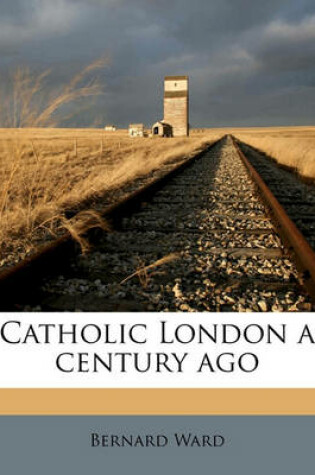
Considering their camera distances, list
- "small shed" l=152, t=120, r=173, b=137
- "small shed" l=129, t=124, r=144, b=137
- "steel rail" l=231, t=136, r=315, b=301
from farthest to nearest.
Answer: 1. "small shed" l=129, t=124, r=144, b=137
2. "small shed" l=152, t=120, r=173, b=137
3. "steel rail" l=231, t=136, r=315, b=301

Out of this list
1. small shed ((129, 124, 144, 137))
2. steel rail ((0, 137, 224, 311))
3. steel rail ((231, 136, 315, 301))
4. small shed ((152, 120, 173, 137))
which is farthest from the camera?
small shed ((129, 124, 144, 137))

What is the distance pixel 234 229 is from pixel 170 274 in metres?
1.49

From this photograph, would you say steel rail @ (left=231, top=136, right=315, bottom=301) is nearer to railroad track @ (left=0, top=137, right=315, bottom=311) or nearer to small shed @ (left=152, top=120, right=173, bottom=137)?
railroad track @ (left=0, top=137, right=315, bottom=311)

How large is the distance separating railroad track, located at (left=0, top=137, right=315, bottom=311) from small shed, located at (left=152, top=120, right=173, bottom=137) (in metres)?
43.1

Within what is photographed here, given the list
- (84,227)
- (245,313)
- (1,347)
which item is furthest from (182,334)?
(84,227)

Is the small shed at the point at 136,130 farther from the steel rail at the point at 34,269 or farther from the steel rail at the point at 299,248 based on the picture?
the steel rail at the point at 34,269

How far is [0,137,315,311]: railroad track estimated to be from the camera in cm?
255

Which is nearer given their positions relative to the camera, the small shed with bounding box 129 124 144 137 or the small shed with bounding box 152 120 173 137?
the small shed with bounding box 152 120 173 137

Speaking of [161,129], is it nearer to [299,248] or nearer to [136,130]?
[136,130]

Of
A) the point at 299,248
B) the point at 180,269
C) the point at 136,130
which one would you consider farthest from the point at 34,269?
the point at 136,130

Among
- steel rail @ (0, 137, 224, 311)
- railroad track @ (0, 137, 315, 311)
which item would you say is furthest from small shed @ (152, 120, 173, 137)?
steel rail @ (0, 137, 224, 311)

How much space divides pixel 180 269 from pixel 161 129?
148 feet

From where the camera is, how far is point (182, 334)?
2.13m

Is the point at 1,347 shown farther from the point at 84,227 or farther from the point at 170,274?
the point at 84,227
